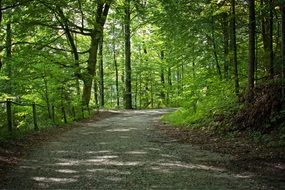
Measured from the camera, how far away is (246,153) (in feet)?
32.5

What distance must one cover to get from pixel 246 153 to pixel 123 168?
10.4 feet

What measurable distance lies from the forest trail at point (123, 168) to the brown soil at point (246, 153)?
349mm

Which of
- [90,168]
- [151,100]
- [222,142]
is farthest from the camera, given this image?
[151,100]

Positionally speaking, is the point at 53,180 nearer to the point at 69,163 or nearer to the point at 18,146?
the point at 69,163

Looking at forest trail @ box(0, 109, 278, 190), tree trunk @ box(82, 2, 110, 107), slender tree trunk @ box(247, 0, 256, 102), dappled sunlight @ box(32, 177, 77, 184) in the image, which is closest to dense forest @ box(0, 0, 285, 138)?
slender tree trunk @ box(247, 0, 256, 102)

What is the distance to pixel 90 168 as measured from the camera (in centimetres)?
887

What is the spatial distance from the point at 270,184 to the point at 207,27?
477 inches

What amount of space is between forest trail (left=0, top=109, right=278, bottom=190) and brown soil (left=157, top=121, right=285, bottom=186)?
1.14 ft

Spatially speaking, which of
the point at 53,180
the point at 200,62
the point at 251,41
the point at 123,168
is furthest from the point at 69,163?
the point at 200,62

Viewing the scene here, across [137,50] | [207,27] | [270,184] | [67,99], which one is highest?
[137,50]

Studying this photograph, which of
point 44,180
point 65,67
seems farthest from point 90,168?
point 65,67

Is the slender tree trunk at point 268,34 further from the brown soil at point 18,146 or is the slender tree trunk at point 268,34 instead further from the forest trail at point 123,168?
the brown soil at point 18,146

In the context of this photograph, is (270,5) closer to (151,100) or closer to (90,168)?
(90,168)

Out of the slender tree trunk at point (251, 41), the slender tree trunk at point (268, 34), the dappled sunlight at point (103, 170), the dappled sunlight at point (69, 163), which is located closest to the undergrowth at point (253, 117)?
the slender tree trunk at point (251, 41)
